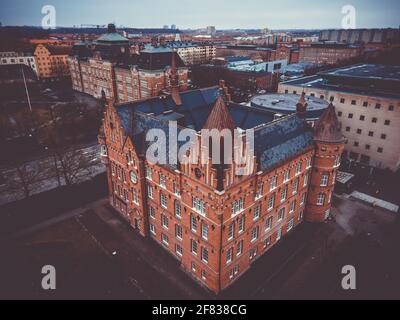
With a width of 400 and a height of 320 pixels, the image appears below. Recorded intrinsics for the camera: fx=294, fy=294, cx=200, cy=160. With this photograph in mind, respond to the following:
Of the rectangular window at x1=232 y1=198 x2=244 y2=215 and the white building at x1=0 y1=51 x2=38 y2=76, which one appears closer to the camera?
the rectangular window at x1=232 y1=198 x2=244 y2=215

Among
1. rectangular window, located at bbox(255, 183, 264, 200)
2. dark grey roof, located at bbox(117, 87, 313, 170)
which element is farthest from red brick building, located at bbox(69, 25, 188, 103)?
rectangular window, located at bbox(255, 183, 264, 200)

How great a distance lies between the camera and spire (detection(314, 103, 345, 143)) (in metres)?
49.9

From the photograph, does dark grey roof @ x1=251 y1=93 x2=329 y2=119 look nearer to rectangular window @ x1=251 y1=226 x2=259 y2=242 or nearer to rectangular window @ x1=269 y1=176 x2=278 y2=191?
rectangular window @ x1=269 y1=176 x2=278 y2=191

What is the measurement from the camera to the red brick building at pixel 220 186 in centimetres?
3778

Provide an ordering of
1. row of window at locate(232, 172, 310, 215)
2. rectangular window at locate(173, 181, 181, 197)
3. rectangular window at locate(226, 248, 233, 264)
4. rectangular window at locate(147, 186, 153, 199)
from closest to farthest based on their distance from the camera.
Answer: row of window at locate(232, 172, 310, 215) → rectangular window at locate(226, 248, 233, 264) → rectangular window at locate(173, 181, 181, 197) → rectangular window at locate(147, 186, 153, 199)

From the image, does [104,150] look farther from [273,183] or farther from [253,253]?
[253,253]

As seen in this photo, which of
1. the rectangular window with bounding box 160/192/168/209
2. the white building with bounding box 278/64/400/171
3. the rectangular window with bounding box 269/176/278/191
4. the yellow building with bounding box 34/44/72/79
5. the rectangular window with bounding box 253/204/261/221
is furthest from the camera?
the yellow building with bounding box 34/44/72/79

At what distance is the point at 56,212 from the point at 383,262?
59.7 m

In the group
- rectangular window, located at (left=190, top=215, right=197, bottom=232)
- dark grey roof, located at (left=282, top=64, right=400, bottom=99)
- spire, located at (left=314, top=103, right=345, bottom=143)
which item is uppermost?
dark grey roof, located at (left=282, top=64, right=400, bottom=99)

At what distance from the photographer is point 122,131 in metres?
49.0

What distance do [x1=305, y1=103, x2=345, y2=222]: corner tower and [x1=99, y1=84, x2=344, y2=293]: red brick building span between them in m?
0.16

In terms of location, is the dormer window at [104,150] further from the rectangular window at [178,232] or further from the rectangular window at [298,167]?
the rectangular window at [298,167]
